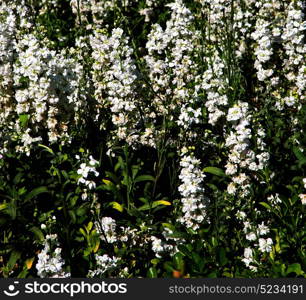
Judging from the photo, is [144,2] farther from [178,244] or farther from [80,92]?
[178,244]

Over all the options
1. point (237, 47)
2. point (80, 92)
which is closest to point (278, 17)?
point (237, 47)

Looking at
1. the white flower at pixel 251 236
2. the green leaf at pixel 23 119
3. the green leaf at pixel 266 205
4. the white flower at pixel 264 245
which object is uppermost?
the green leaf at pixel 23 119

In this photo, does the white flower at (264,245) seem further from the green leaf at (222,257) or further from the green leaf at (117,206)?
the green leaf at (117,206)

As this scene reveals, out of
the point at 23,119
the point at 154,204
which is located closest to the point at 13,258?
the point at 154,204

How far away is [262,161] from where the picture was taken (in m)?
4.35

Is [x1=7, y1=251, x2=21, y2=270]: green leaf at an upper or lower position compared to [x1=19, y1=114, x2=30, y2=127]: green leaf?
lower

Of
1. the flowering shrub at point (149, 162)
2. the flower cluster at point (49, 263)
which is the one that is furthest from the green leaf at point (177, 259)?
the flower cluster at point (49, 263)

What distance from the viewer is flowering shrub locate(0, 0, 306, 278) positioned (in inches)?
159

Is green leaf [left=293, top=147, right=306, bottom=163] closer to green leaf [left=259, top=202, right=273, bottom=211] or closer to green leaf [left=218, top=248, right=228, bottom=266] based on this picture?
green leaf [left=259, top=202, right=273, bottom=211]

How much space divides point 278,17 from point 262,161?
226cm

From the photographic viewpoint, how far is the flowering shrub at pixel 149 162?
405 centimetres

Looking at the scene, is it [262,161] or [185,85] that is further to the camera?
[185,85]

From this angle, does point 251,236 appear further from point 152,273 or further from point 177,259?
point 152,273

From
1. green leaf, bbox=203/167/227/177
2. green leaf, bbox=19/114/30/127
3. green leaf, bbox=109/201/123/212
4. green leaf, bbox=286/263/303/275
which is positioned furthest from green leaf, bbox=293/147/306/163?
green leaf, bbox=19/114/30/127
